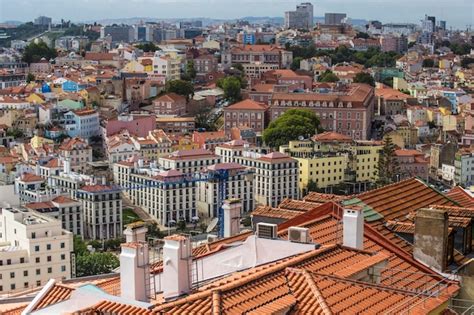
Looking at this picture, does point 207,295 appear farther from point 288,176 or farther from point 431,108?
point 431,108

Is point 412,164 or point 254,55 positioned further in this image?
point 254,55

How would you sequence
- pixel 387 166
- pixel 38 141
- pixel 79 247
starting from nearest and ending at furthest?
pixel 79 247
pixel 387 166
pixel 38 141

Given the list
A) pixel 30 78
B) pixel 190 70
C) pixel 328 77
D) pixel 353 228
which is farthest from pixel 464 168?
pixel 353 228

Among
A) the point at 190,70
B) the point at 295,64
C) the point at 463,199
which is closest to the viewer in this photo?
the point at 463,199

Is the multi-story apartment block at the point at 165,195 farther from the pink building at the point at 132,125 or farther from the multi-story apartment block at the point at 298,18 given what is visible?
the multi-story apartment block at the point at 298,18

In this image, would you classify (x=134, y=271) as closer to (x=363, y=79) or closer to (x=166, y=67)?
(x=166, y=67)

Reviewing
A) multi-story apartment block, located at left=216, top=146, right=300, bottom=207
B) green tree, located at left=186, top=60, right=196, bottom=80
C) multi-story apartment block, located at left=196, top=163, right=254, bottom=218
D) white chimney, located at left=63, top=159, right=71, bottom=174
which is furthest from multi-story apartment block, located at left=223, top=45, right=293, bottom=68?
white chimney, located at left=63, top=159, right=71, bottom=174

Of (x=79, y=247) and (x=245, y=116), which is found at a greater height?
(x=245, y=116)

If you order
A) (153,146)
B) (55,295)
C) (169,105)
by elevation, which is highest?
(55,295)
